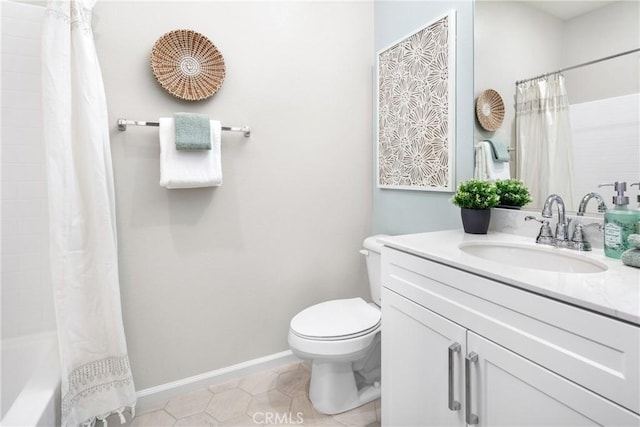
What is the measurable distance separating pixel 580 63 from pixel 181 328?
2.06m

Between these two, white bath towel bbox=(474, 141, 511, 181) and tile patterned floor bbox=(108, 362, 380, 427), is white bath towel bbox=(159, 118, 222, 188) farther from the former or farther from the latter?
white bath towel bbox=(474, 141, 511, 181)

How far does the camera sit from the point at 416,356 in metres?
1.11

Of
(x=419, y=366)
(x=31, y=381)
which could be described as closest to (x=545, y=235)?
(x=419, y=366)

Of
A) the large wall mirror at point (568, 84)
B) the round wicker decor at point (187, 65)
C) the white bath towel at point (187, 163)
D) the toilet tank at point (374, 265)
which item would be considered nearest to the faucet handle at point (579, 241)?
the large wall mirror at point (568, 84)

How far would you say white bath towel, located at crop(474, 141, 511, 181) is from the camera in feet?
4.58

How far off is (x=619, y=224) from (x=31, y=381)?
6.99ft

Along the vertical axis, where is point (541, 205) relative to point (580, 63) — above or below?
below

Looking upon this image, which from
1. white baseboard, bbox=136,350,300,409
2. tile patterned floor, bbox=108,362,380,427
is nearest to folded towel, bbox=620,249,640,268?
tile patterned floor, bbox=108,362,380,427

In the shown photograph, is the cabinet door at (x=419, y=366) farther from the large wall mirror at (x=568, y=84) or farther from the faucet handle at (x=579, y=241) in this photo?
the large wall mirror at (x=568, y=84)

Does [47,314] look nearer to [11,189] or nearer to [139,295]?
[139,295]

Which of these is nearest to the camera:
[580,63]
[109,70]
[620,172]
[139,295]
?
[620,172]

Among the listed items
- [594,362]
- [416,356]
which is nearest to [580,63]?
[594,362]

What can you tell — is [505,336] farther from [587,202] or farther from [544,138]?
[544,138]

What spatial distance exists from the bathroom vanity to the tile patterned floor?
35cm
